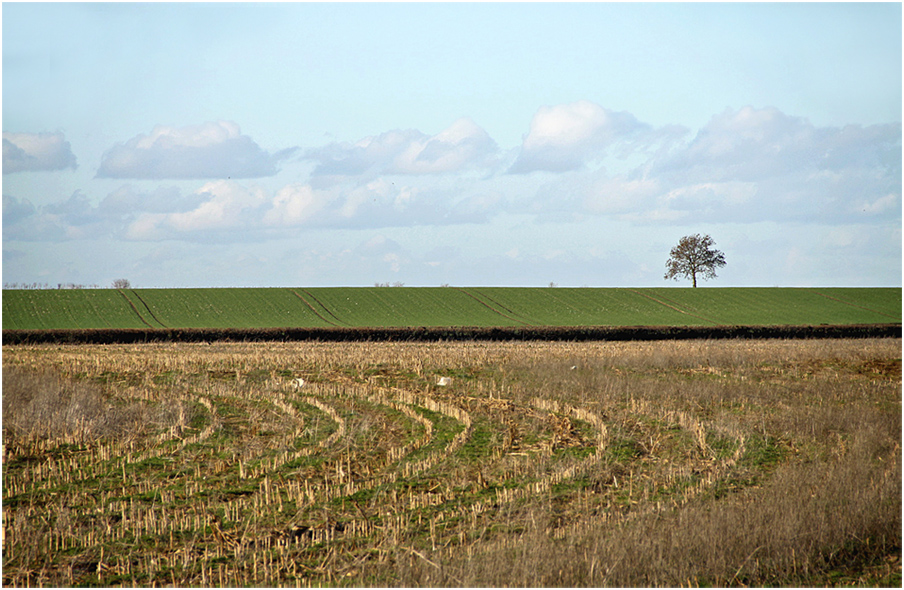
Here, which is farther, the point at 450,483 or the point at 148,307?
the point at 148,307

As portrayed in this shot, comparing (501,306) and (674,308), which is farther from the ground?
(501,306)

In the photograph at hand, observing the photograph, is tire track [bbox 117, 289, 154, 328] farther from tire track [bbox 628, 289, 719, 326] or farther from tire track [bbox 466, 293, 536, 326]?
tire track [bbox 628, 289, 719, 326]

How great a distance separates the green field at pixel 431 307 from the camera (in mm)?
Result: 57469

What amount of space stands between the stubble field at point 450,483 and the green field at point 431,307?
119 feet

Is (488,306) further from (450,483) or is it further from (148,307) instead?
(450,483)

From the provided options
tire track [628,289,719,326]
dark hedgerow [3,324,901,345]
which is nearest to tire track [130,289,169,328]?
dark hedgerow [3,324,901,345]

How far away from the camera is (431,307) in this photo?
6694 cm

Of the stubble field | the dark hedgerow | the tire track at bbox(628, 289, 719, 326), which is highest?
the tire track at bbox(628, 289, 719, 326)

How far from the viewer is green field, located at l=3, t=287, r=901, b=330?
57469mm

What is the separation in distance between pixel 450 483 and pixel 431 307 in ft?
187

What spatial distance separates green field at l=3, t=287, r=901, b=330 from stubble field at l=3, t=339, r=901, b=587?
36.2 meters

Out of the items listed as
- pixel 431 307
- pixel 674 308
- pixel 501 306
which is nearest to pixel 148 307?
pixel 431 307

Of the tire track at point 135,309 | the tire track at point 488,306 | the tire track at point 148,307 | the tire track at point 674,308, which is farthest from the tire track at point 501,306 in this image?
the tire track at point 135,309

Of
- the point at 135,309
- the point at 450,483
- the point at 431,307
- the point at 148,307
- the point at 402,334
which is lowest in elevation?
the point at 450,483
